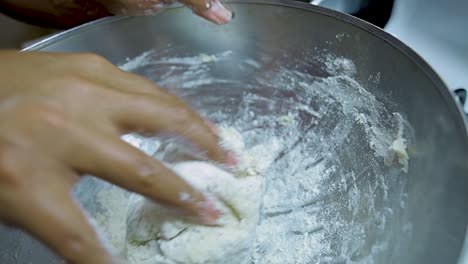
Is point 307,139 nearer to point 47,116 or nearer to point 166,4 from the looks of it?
point 166,4

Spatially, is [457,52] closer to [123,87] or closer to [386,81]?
[386,81]

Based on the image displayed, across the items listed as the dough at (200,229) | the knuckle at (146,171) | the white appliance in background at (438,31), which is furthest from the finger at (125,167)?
the white appliance in background at (438,31)

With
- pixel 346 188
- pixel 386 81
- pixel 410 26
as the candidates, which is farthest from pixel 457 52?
pixel 346 188

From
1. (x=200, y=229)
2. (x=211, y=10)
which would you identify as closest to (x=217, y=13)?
(x=211, y=10)

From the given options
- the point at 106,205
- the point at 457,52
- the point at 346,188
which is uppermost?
the point at 457,52

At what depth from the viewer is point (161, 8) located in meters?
0.81

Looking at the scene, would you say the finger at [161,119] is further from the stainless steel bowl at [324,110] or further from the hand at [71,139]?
the stainless steel bowl at [324,110]

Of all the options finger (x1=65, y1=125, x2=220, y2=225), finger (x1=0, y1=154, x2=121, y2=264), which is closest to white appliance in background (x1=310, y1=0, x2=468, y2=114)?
finger (x1=65, y1=125, x2=220, y2=225)

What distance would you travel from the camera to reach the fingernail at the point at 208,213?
1.95 feet

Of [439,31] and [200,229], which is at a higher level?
[439,31]

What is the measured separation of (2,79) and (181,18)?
1.44 ft

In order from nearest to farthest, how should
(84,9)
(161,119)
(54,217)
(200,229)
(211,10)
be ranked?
(54,217) < (161,119) < (200,229) < (211,10) < (84,9)

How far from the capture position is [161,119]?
0.52 metres

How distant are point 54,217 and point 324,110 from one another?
21.9 inches
